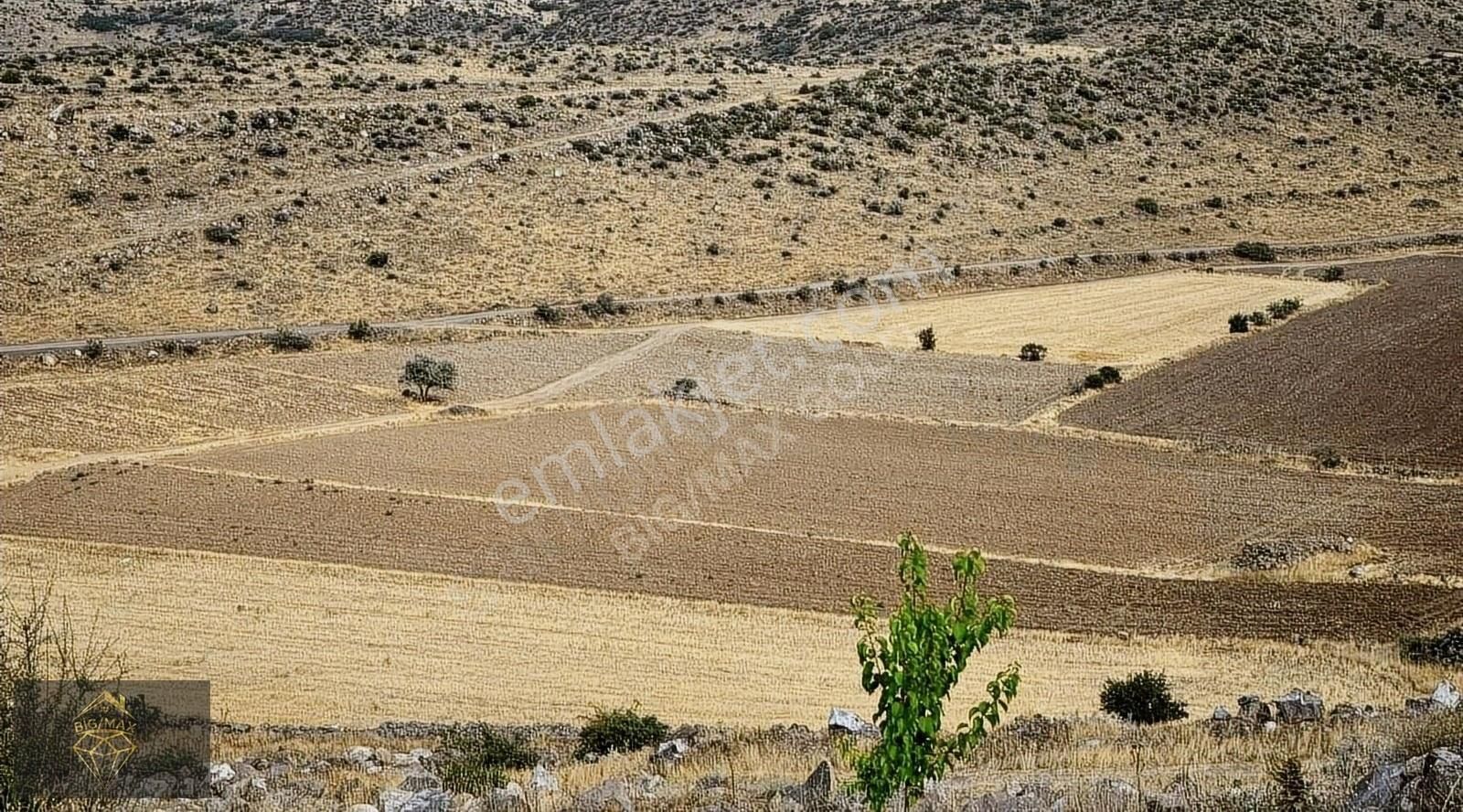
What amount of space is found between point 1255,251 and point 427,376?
43705mm

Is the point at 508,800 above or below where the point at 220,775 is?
above

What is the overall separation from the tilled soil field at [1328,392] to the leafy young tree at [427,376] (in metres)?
22.0

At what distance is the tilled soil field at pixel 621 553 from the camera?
27.9 metres

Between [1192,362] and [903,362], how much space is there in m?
10.6

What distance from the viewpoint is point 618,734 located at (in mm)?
20719

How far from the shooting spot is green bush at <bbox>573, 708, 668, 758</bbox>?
20469 millimetres

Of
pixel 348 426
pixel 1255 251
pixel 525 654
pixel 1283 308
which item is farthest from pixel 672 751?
pixel 1255 251

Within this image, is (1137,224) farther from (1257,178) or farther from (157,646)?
(157,646)

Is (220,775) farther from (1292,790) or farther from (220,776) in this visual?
(1292,790)

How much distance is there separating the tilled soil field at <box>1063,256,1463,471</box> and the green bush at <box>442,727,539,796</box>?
26129 mm

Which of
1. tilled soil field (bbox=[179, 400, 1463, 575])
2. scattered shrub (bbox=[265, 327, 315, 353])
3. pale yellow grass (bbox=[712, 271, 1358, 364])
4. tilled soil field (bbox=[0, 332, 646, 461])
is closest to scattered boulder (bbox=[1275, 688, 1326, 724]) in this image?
tilled soil field (bbox=[179, 400, 1463, 575])

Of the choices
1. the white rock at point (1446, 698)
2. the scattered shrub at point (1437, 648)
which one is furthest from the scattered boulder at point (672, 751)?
the scattered shrub at point (1437, 648)

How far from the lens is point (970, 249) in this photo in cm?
6775

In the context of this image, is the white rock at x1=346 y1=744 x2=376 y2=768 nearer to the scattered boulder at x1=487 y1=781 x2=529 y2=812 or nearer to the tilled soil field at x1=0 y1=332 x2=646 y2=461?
the scattered boulder at x1=487 y1=781 x2=529 y2=812
